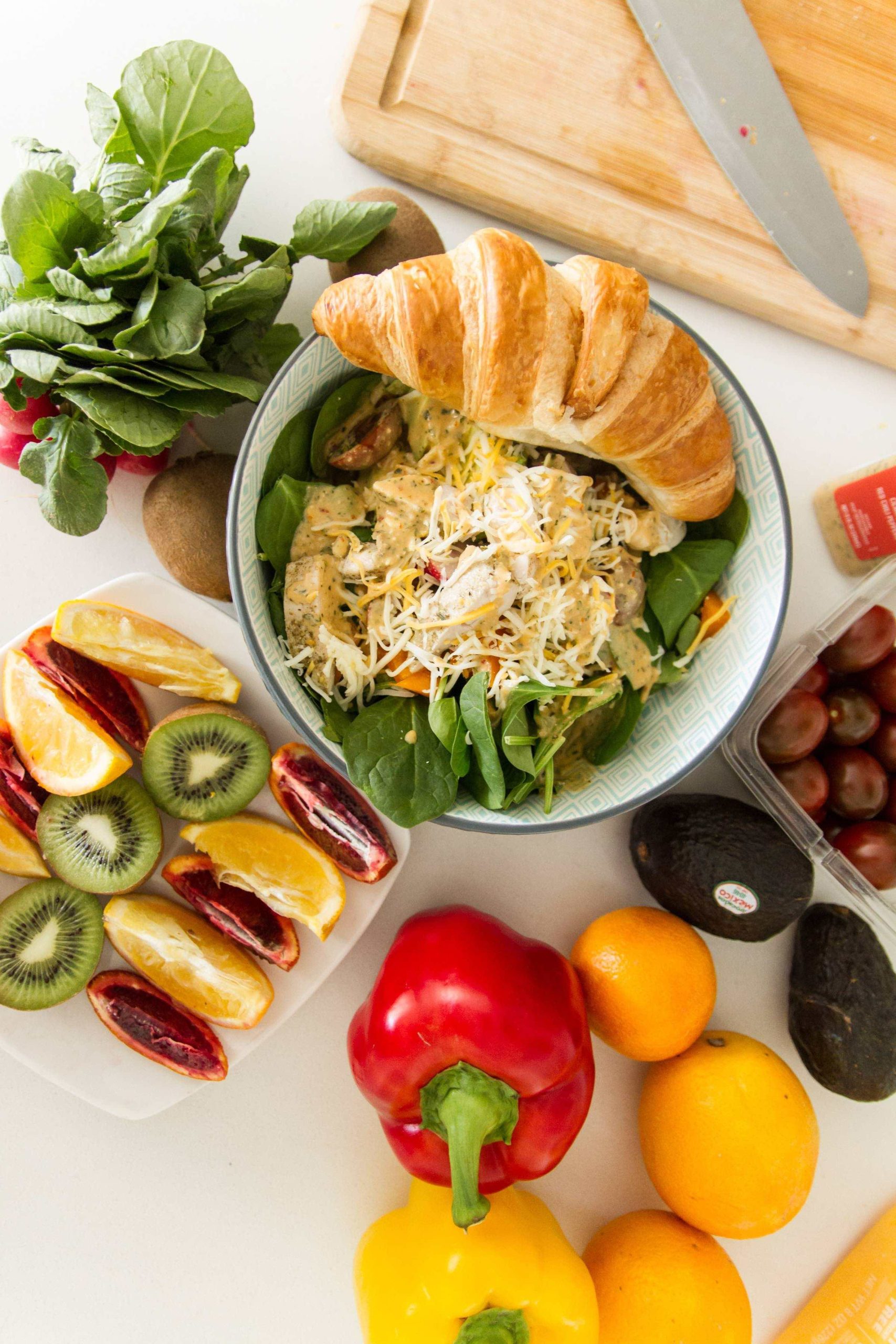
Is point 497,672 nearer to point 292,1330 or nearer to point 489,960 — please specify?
point 489,960

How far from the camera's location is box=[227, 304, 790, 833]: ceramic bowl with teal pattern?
106cm

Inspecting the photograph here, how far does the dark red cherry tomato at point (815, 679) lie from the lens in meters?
1.32

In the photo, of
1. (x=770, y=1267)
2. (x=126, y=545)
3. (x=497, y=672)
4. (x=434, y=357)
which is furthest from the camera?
(x=770, y=1267)

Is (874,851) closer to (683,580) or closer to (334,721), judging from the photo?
(683,580)

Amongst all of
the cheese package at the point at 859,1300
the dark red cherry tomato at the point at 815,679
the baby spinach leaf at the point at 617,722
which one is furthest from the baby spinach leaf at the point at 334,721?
the cheese package at the point at 859,1300

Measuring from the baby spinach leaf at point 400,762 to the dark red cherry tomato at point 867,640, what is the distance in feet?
2.05

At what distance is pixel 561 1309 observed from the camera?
124 cm

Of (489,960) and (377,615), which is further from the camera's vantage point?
(489,960)

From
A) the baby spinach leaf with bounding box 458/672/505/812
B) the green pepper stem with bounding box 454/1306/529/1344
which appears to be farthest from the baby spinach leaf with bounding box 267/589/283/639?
the green pepper stem with bounding box 454/1306/529/1344

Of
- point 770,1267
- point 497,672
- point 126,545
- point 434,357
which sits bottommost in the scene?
point 770,1267

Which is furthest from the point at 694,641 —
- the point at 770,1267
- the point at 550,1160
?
the point at 770,1267

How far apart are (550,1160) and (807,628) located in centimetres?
89

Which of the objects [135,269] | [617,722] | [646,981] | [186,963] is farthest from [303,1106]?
[135,269]

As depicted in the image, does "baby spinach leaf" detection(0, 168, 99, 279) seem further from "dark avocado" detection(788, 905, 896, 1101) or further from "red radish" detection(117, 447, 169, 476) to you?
"dark avocado" detection(788, 905, 896, 1101)
